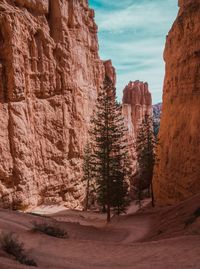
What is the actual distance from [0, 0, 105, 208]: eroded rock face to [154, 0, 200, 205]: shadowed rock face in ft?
41.4

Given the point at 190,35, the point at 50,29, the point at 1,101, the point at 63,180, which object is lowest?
the point at 63,180

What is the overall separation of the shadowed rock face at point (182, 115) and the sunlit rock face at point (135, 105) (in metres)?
49.5

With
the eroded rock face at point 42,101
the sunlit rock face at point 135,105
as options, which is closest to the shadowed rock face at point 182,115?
the eroded rock face at point 42,101

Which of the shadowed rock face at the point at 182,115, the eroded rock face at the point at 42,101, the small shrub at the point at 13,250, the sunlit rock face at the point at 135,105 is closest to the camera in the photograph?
the small shrub at the point at 13,250

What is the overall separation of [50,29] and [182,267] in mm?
36488

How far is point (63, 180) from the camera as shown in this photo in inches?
1460

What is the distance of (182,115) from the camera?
2672 cm

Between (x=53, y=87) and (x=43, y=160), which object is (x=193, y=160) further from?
(x=53, y=87)

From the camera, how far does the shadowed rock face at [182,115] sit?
24.0m

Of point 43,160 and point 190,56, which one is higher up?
point 190,56

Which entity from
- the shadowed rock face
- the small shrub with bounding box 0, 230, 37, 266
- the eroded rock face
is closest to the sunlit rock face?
the eroded rock face

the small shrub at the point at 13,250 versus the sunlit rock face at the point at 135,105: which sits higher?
the sunlit rock face at the point at 135,105

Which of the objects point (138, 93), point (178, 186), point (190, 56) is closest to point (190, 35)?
point (190, 56)

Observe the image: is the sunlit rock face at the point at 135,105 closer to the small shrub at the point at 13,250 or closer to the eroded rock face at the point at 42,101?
the eroded rock face at the point at 42,101
